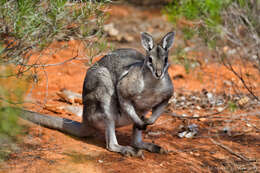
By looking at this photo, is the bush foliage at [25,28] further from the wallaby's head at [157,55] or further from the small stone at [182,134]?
the small stone at [182,134]

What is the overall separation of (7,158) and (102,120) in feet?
3.86

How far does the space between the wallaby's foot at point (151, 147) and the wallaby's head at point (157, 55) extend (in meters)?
1.02

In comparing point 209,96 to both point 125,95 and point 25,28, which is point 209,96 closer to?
point 125,95

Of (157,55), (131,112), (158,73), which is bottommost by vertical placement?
(131,112)

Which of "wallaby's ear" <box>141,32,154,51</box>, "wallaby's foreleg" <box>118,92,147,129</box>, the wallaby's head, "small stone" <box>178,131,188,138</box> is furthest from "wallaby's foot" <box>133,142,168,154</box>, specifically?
"wallaby's ear" <box>141,32,154,51</box>

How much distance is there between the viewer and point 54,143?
4270 mm

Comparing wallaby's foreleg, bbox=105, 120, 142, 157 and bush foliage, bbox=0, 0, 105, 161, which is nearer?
bush foliage, bbox=0, 0, 105, 161

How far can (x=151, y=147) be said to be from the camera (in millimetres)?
4375

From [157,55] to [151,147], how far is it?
1.22m

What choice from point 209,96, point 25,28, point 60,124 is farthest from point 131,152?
point 209,96

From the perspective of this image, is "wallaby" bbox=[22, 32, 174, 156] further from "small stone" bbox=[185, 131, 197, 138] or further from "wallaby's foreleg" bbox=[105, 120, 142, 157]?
"small stone" bbox=[185, 131, 197, 138]

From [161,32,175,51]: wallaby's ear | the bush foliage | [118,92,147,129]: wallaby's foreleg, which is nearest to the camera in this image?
the bush foliage

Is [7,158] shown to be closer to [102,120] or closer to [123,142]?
[102,120]

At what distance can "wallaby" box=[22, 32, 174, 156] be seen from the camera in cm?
401
